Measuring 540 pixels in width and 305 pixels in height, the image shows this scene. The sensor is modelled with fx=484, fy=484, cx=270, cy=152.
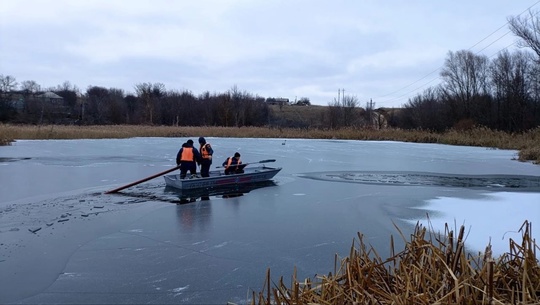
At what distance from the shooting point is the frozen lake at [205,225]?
4.77 meters

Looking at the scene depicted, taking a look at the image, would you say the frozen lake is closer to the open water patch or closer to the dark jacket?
the open water patch

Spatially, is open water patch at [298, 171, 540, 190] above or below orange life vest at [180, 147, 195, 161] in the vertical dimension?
below

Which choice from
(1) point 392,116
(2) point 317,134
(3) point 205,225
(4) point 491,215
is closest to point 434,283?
(3) point 205,225

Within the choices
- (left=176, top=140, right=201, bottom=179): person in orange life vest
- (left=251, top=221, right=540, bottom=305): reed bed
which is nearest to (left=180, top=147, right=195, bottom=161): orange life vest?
(left=176, top=140, right=201, bottom=179): person in orange life vest

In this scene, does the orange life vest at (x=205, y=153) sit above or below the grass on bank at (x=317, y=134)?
below

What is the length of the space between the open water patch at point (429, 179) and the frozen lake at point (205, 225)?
0.05m

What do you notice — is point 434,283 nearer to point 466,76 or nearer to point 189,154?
point 189,154

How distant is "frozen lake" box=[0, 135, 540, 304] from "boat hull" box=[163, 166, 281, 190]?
296 mm

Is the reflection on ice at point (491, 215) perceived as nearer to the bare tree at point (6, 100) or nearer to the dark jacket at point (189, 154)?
the dark jacket at point (189, 154)

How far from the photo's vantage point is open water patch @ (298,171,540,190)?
12023 mm

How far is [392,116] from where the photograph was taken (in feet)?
188

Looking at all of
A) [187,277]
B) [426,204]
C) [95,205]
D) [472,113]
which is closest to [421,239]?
[187,277]

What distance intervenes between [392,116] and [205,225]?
5256 cm

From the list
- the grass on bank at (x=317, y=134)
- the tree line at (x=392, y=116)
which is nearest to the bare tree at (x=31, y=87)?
the tree line at (x=392, y=116)
